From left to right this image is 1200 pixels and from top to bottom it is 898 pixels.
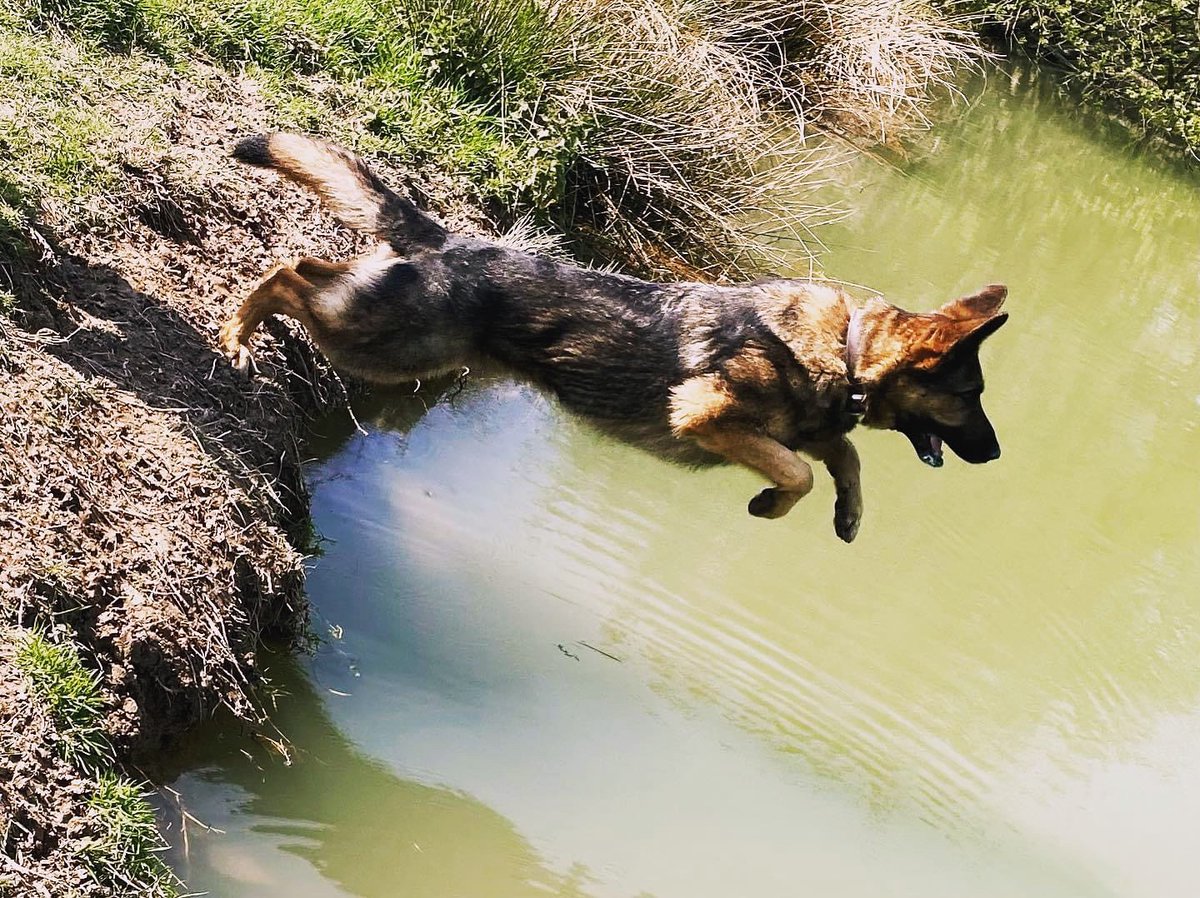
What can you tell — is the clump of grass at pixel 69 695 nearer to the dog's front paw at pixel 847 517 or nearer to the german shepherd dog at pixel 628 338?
the german shepherd dog at pixel 628 338

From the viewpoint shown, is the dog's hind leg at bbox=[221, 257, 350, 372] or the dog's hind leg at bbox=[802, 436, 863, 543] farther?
the dog's hind leg at bbox=[802, 436, 863, 543]

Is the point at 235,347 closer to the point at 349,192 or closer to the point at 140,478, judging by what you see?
the point at 349,192

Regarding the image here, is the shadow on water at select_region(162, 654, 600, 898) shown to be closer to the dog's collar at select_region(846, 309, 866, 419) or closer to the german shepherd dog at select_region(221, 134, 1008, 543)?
the german shepherd dog at select_region(221, 134, 1008, 543)

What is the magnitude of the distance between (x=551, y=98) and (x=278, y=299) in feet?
12.9

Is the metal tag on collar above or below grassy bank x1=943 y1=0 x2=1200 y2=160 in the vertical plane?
below

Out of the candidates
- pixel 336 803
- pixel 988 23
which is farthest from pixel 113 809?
pixel 988 23

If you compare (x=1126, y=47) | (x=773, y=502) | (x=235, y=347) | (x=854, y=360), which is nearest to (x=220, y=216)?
(x=235, y=347)

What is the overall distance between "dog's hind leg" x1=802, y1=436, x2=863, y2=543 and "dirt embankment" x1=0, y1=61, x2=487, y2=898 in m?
2.61

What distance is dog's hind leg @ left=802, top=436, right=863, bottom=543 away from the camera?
637 centimetres

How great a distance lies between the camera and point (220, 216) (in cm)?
691

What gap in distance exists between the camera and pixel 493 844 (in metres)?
4.98

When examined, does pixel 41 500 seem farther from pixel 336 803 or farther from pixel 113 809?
pixel 336 803

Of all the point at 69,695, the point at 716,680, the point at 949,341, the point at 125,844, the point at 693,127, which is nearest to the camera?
the point at 125,844

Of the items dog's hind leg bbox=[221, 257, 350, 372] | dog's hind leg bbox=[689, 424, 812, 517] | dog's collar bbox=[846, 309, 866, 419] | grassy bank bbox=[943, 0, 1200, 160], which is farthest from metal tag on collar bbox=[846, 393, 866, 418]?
grassy bank bbox=[943, 0, 1200, 160]
